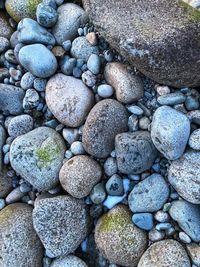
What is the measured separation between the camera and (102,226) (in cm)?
209

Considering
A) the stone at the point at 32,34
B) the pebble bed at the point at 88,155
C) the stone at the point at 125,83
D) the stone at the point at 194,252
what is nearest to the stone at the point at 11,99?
the pebble bed at the point at 88,155

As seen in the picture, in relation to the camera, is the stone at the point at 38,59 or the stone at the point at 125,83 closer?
the stone at the point at 125,83

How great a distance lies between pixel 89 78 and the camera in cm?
217

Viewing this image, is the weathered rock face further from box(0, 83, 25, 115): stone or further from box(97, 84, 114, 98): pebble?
box(0, 83, 25, 115): stone

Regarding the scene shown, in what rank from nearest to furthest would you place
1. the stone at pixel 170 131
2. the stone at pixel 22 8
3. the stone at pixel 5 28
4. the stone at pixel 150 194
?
the stone at pixel 170 131
the stone at pixel 150 194
the stone at pixel 22 8
the stone at pixel 5 28

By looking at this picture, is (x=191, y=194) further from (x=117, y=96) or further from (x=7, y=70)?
(x=7, y=70)

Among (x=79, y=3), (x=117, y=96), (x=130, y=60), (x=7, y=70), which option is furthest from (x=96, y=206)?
(x=79, y=3)

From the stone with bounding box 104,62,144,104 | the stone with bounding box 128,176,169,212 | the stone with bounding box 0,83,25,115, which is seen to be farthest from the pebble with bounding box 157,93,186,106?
the stone with bounding box 0,83,25,115

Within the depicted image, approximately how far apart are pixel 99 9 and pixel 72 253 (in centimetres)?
126

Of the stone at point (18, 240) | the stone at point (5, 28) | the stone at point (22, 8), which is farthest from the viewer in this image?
the stone at point (5, 28)

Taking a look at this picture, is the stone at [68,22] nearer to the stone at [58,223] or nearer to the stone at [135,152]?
the stone at [135,152]

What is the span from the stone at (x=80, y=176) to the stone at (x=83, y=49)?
54 centimetres

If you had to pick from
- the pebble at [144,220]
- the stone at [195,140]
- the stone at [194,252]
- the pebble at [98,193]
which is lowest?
the pebble at [98,193]

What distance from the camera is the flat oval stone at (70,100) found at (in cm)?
216
